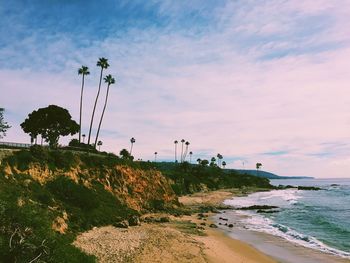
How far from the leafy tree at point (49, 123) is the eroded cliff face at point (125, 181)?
74.5 feet

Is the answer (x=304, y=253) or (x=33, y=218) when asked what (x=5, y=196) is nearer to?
(x=33, y=218)

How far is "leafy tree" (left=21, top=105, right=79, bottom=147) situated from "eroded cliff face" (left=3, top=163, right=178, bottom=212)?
894 inches

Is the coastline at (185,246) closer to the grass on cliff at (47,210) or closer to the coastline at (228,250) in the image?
the coastline at (228,250)

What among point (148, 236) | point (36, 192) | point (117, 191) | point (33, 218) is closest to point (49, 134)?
point (117, 191)

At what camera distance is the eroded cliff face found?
3970cm

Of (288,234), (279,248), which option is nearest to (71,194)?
(279,248)

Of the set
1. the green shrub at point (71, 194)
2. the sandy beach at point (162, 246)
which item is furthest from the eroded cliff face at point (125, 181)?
the sandy beach at point (162, 246)

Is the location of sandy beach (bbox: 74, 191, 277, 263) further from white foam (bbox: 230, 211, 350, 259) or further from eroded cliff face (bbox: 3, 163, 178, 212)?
eroded cliff face (bbox: 3, 163, 178, 212)

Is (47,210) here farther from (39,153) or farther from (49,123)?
(49,123)

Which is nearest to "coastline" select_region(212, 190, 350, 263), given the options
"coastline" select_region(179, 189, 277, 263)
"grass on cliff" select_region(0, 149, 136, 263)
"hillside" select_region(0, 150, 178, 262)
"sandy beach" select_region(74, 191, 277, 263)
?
"coastline" select_region(179, 189, 277, 263)

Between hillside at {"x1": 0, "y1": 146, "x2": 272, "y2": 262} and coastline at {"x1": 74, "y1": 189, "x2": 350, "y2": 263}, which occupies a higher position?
hillside at {"x1": 0, "y1": 146, "x2": 272, "y2": 262}

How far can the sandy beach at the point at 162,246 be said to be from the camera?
2797 centimetres

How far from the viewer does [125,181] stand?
53.0 m

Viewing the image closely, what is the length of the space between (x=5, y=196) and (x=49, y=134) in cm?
4936
